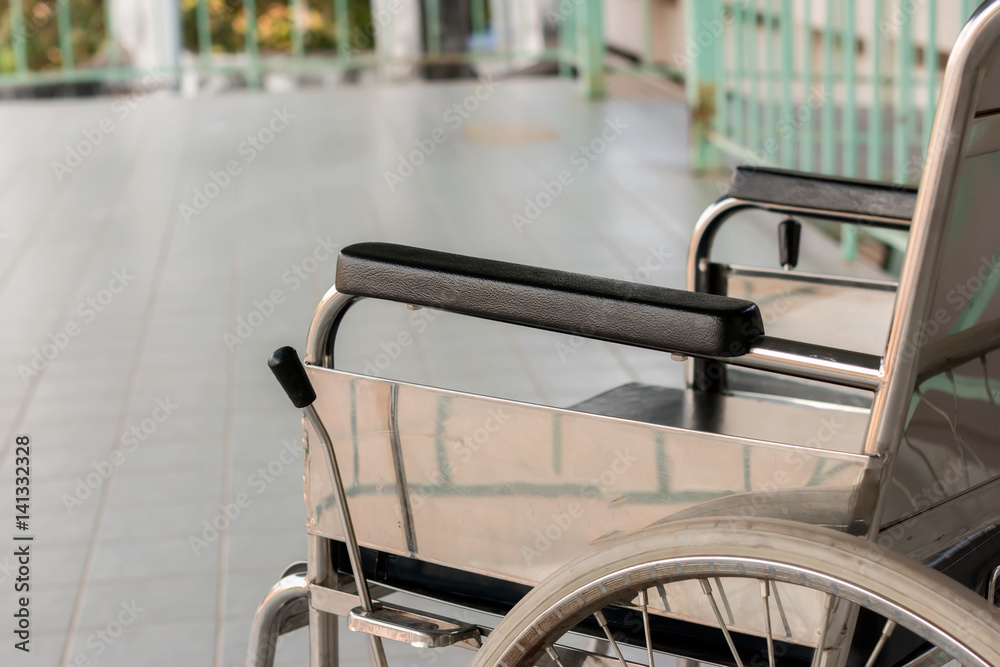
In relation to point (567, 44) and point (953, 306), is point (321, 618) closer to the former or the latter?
point (953, 306)

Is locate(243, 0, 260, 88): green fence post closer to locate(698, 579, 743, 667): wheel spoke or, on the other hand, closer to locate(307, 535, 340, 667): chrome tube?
locate(307, 535, 340, 667): chrome tube

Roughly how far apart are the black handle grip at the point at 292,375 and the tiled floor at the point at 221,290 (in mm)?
735

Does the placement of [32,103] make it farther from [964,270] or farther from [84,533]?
[964,270]

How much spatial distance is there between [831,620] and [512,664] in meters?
0.26

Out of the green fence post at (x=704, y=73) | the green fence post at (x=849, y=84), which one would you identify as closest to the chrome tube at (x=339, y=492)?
the green fence post at (x=849, y=84)

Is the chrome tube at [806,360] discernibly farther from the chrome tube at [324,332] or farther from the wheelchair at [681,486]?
the chrome tube at [324,332]

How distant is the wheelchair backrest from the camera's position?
0.79 m

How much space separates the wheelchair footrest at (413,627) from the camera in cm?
104

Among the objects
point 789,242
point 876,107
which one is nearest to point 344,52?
point 876,107

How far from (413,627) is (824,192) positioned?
0.67 metres

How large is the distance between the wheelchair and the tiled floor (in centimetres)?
64

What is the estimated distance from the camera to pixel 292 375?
100cm

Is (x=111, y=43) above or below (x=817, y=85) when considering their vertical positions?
above

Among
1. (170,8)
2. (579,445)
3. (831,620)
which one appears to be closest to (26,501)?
(579,445)
